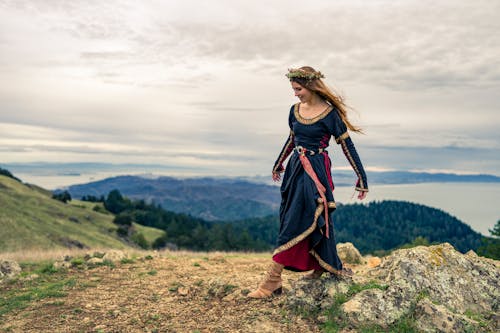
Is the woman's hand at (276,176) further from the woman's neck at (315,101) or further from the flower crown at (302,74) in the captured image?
the flower crown at (302,74)

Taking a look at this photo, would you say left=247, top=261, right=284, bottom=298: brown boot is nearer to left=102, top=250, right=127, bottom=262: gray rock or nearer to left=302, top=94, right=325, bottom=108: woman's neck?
left=302, top=94, right=325, bottom=108: woman's neck

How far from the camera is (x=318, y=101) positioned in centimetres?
683

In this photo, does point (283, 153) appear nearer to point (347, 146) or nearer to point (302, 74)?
point (347, 146)

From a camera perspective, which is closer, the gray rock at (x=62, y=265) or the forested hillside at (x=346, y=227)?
the gray rock at (x=62, y=265)

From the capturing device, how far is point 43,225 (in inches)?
2247

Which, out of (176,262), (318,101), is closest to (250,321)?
(318,101)

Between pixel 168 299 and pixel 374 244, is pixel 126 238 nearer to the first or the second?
pixel 168 299

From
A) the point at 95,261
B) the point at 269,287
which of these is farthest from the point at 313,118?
the point at 95,261

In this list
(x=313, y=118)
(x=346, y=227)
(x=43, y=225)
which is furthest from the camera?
(x=346, y=227)

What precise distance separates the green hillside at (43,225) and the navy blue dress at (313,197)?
4563cm

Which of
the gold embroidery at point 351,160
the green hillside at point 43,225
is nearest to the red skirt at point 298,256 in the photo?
the gold embroidery at point 351,160

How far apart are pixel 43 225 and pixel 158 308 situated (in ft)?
186

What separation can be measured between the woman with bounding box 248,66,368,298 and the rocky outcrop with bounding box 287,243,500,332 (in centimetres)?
48

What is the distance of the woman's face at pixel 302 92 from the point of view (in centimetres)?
670
